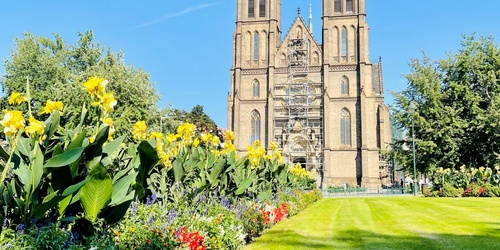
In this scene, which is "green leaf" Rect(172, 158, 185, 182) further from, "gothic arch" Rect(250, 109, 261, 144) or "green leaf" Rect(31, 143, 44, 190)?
"gothic arch" Rect(250, 109, 261, 144)

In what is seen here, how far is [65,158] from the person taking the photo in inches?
131

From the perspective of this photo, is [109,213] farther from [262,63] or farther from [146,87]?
[262,63]

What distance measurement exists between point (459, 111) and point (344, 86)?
17753 millimetres

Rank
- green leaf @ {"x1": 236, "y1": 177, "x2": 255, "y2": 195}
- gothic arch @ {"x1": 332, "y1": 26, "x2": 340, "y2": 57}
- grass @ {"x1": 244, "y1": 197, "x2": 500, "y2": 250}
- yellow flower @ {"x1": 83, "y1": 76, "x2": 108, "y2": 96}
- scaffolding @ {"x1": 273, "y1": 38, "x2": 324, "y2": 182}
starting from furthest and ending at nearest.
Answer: scaffolding @ {"x1": 273, "y1": 38, "x2": 324, "y2": 182}, gothic arch @ {"x1": 332, "y1": 26, "x2": 340, "y2": 57}, green leaf @ {"x1": 236, "y1": 177, "x2": 255, "y2": 195}, grass @ {"x1": 244, "y1": 197, "x2": 500, "y2": 250}, yellow flower @ {"x1": 83, "y1": 76, "x2": 108, "y2": 96}

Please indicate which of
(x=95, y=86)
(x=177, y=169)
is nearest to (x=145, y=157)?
(x=95, y=86)

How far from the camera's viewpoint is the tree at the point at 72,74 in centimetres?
2878

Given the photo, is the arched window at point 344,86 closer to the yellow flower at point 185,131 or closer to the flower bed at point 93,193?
the yellow flower at point 185,131

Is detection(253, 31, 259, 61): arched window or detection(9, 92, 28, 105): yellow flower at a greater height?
detection(253, 31, 259, 61): arched window

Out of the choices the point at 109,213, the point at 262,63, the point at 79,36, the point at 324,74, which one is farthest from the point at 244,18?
the point at 109,213

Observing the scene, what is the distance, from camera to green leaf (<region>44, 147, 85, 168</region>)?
3.30m

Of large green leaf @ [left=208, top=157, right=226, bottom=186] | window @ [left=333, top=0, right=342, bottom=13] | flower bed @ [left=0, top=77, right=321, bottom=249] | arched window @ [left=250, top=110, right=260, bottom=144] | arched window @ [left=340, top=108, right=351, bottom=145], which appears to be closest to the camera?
flower bed @ [left=0, top=77, right=321, bottom=249]

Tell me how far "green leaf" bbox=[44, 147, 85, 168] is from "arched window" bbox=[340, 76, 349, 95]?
47416 millimetres

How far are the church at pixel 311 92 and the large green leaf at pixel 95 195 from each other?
4429 centimetres

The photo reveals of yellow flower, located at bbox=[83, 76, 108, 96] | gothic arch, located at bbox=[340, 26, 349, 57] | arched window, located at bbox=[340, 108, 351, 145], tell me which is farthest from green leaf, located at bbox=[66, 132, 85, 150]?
gothic arch, located at bbox=[340, 26, 349, 57]
